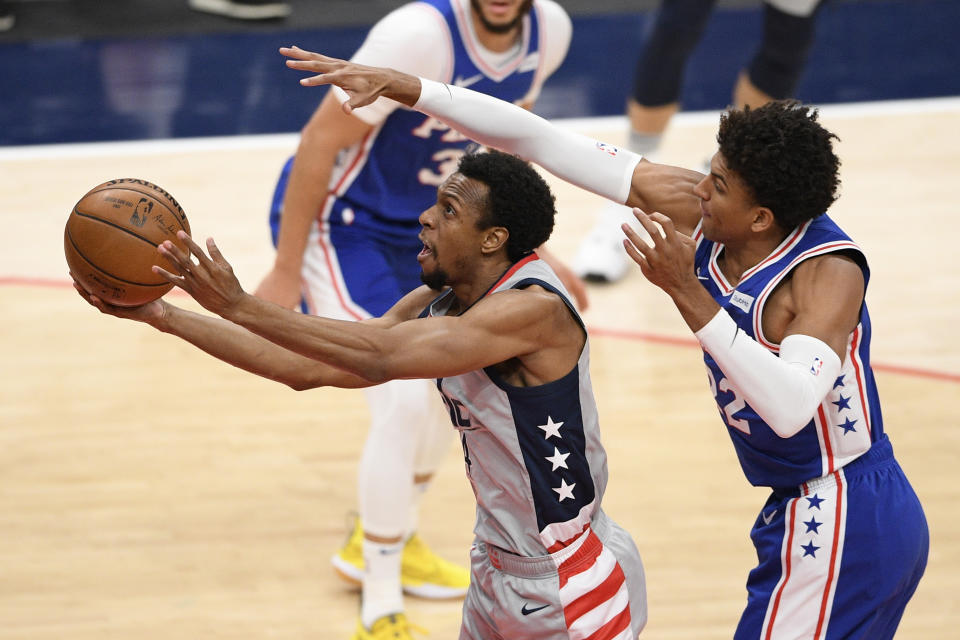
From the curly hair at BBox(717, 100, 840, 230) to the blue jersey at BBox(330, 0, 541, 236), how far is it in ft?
4.26

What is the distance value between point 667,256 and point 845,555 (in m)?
0.80

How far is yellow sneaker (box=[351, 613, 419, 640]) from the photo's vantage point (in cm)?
370

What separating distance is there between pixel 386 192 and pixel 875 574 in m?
1.86

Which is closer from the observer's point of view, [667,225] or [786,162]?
[667,225]

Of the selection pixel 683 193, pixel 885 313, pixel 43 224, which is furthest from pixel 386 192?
pixel 43 224

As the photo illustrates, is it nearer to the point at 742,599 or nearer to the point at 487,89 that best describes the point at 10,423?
the point at 487,89

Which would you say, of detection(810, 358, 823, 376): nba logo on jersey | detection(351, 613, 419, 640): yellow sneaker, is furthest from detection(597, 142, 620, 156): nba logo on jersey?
detection(351, 613, 419, 640): yellow sneaker

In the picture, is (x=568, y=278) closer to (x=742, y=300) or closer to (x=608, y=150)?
(x=608, y=150)

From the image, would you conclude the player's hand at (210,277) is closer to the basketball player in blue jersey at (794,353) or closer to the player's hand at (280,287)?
the basketball player in blue jersey at (794,353)

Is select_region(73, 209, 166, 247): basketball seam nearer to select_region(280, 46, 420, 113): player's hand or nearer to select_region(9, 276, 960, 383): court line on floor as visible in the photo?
select_region(280, 46, 420, 113): player's hand

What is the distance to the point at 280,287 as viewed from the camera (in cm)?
375

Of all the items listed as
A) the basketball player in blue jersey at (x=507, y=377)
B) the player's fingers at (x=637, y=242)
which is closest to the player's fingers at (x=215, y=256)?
the basketball player in blue jersey at (x=507, y=377)

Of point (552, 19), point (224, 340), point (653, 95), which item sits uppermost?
point (552, 19)

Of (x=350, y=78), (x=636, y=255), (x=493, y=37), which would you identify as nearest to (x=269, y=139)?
(x=493, y=37)
